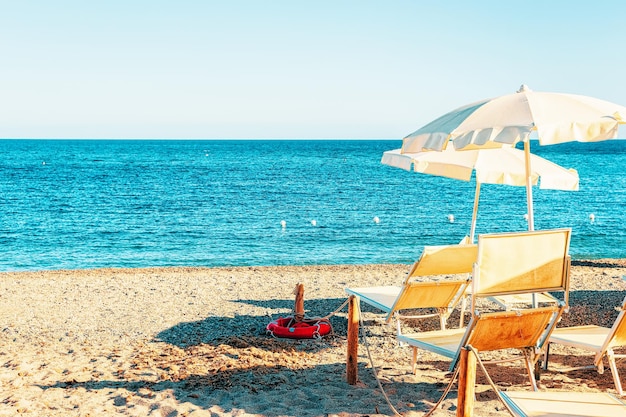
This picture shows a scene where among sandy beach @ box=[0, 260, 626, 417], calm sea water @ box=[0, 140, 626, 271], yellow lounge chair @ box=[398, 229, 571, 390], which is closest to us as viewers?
yellow lounge chair @ box=[398, 229, 571, 390]

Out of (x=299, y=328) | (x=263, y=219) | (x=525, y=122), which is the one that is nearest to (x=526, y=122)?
(x=525, y=122)

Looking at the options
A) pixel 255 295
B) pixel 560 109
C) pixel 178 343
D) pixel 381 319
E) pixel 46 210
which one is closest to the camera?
pixel 560 109

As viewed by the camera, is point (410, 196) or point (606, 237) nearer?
point (606, 237)

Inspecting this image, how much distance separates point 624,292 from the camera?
381 inches

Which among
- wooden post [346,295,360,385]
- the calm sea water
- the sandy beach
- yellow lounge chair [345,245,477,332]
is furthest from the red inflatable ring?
the calm sea water

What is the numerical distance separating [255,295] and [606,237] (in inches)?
598

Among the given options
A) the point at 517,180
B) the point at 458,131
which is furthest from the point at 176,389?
the point at 517,180

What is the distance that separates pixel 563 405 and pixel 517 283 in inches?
47.0

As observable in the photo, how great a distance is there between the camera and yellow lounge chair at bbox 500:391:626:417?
3.69 m

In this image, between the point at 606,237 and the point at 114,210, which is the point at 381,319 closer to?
the point at 606,237

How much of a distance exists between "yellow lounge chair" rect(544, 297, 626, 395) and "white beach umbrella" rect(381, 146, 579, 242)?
2146 millimetres

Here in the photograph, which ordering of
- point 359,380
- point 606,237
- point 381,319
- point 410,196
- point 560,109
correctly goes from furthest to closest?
1. point 410,196
2. point 606,237
3. point 381,319
4. point 359,380
5. point 560,109

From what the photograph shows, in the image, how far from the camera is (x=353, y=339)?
5.41 metres

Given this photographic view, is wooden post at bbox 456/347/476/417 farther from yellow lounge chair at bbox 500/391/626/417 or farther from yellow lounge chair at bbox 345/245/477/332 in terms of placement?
yellow lounge chair at bbox 345/245/477/332
